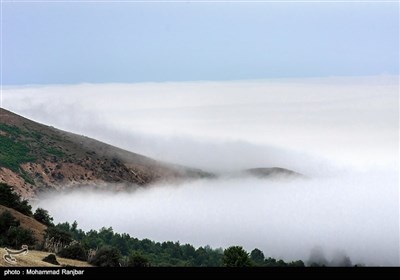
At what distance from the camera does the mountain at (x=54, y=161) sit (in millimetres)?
134750

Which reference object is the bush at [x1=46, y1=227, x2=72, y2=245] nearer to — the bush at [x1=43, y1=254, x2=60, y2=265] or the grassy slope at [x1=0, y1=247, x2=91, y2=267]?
the grassy slope at [x1=0, y1=247, x2=91, y2=267]

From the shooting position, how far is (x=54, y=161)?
149250mm

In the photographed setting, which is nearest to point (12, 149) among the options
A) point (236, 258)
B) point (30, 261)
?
point (236, 258)

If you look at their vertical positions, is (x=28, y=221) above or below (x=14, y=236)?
above

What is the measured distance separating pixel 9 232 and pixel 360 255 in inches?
3746

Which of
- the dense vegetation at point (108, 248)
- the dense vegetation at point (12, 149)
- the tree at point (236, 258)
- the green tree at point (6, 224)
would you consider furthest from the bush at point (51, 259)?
the dense vegetation at point (12, 149)

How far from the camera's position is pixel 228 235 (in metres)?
154

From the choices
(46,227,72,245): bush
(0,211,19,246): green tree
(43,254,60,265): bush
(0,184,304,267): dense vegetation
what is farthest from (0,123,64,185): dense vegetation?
(43,254,60,265): bush

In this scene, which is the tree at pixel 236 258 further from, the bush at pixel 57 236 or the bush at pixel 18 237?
the bush at pixel 18 237

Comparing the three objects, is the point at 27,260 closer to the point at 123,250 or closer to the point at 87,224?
the point at 123,250

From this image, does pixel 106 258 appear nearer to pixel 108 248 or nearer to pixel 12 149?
pixel 108 248
